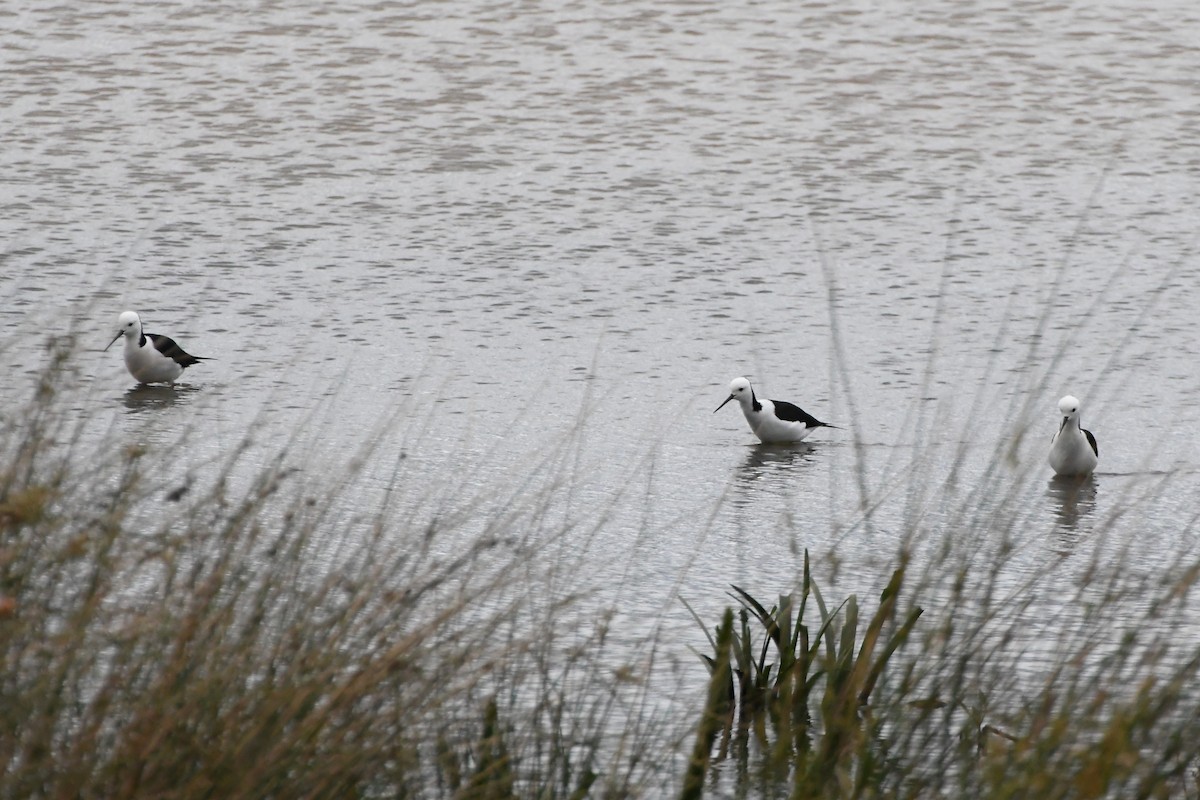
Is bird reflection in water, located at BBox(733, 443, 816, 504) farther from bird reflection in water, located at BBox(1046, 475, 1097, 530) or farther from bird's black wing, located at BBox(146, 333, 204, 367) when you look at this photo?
bird's black wing, located at BBox(146, 333, 204, 367)

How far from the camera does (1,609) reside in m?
2.94

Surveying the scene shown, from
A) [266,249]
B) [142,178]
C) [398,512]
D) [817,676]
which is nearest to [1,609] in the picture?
[817,676]

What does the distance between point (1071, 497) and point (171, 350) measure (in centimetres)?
387

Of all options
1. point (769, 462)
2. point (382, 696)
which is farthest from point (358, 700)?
point (769, 462)

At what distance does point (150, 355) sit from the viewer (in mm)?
8547

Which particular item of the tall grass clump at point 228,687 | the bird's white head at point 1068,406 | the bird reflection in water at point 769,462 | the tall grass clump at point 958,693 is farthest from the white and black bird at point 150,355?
the tall grass clump at point 228,687

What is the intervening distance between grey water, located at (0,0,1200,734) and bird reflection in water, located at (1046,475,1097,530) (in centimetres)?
4

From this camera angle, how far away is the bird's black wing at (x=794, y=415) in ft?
26.1

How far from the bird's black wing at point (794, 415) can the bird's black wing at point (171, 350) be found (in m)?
2.63

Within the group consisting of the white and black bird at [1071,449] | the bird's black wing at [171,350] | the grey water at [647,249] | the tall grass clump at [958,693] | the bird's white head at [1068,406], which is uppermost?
the tall grass clump at [958,693]

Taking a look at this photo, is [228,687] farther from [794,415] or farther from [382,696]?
[794,415]

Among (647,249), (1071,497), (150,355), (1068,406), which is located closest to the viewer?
(1071,497)

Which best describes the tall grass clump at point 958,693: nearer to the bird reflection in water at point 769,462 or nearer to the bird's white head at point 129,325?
the bird reflection in water at point 769,462

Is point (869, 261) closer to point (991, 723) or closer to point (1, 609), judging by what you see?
point (991, 723)
